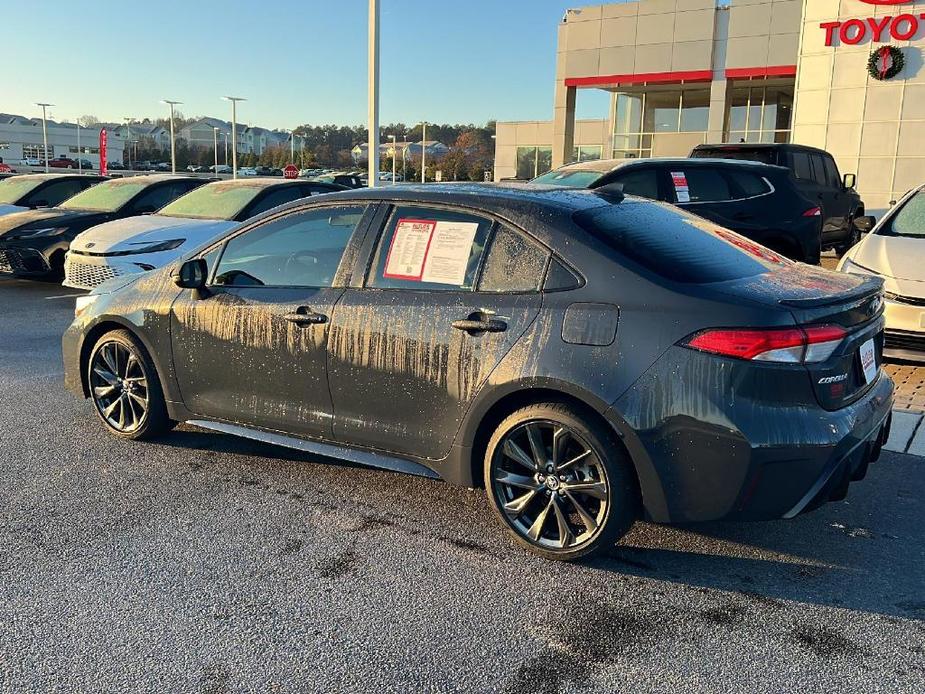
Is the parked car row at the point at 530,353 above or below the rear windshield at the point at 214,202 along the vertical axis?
below

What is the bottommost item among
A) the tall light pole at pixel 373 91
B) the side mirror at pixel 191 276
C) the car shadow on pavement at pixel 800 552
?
the car shadow on pavement at pixel 800 552

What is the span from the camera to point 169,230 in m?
10.0

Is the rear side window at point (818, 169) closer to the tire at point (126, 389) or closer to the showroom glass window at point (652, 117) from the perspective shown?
the tire at point (126, 389)

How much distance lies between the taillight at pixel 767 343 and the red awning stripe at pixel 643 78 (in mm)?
30247

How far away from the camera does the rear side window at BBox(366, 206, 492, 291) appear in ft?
12.4

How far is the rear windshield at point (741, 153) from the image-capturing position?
12.3 meters

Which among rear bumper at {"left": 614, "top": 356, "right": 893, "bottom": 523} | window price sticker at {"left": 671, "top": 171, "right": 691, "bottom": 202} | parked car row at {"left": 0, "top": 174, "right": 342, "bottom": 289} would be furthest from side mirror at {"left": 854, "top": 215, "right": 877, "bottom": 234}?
parked car row at {"left": 0, "top": 174, "right": 342, "bottom": 289}

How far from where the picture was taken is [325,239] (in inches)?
168

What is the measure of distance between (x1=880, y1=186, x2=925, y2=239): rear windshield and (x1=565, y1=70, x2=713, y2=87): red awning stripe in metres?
24.6

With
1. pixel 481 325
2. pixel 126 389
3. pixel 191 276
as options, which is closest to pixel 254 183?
pixel 126 389

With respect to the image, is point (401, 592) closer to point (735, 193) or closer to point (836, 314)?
point (836, 314)

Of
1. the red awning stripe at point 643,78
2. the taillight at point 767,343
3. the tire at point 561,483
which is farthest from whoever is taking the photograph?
the red awning stripe at point 643,78

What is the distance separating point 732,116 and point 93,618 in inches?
1319

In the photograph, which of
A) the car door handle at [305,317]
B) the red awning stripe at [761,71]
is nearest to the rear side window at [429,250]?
the car door handle at [305,317]
